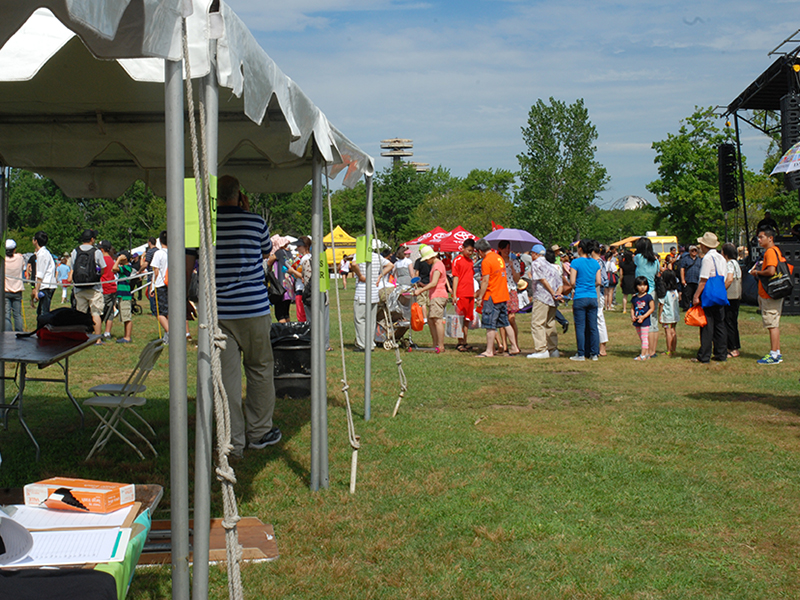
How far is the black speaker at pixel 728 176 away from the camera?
67.6 feet

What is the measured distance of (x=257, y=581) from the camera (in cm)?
372

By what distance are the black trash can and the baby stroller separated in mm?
3948

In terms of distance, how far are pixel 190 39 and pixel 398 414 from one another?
17.8ft

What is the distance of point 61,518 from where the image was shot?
280 centimetres

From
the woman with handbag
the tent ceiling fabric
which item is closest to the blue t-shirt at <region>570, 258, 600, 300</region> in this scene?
the woman with handbag

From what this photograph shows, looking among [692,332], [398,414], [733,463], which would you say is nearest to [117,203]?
[692,332]

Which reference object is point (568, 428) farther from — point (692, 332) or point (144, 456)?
point (692, 332)

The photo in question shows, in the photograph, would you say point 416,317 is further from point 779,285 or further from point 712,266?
point 779,285

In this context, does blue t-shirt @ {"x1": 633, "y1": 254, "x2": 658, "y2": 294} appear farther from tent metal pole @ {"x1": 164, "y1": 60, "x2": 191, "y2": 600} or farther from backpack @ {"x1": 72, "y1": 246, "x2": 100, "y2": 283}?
tent metal pole @ {"x1": 164, "y1": 60, "x2": 191, "y2": 600}

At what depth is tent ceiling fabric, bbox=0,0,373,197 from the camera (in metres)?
2.63

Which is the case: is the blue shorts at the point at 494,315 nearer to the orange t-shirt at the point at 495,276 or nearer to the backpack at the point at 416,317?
the orange t-shirt at the point at 495,276

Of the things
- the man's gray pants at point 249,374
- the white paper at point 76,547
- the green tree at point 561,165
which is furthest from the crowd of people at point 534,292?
the green tree at point 561,165

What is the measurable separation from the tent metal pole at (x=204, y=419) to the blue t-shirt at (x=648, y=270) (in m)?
9.93

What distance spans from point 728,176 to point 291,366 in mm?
16820
